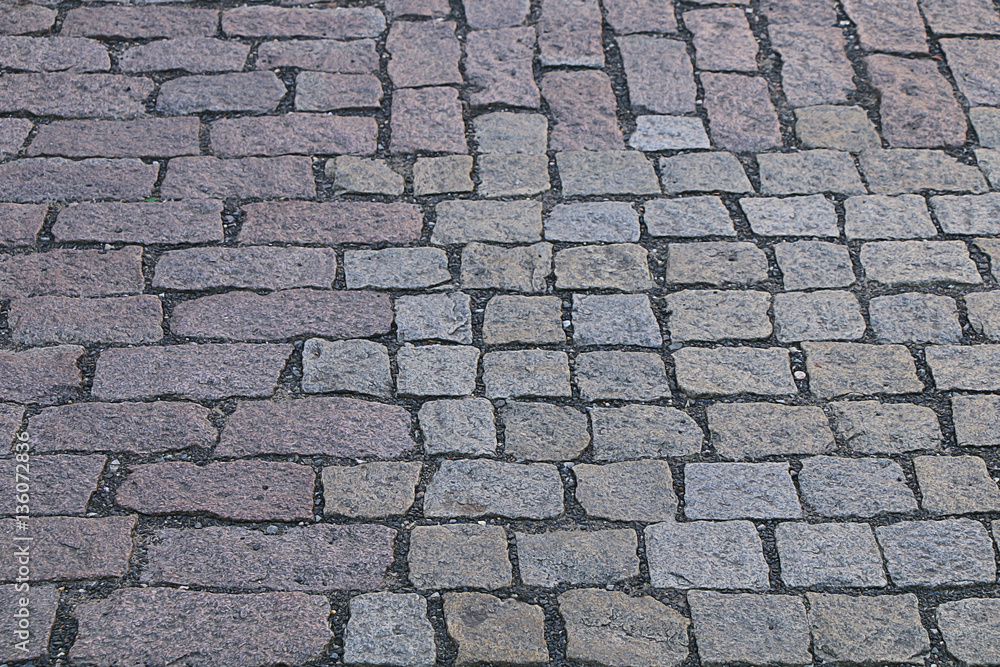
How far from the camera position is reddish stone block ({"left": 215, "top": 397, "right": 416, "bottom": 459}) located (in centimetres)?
312

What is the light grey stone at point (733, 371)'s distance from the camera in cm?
332

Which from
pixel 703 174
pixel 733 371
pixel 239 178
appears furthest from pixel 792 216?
pixel 239 178

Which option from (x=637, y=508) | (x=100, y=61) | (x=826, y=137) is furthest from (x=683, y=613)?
(x=100, y=61)

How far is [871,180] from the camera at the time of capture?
4.09 m

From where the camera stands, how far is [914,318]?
11.7 feet

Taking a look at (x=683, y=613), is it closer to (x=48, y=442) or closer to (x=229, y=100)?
(x=48, y=442)

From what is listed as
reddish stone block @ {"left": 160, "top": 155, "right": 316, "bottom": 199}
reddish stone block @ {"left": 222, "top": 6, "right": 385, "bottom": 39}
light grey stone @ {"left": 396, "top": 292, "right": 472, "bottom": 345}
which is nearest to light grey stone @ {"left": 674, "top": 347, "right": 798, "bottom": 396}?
light grey stone @ {"left": 396, "top": 292, "right": 472, "bottom": 345}

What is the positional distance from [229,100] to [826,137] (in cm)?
257

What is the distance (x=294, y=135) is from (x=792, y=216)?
6.77ft

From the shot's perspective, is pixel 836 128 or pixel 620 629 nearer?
pixel 620 629

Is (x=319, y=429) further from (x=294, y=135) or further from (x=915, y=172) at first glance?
(x=915, y=172)

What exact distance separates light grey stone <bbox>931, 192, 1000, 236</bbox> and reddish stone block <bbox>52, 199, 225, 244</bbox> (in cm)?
278

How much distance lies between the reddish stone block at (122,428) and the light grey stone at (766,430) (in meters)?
1.60

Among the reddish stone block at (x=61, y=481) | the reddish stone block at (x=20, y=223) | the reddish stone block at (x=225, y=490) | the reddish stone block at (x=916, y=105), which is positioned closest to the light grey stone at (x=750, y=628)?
the reddish stone block at (x=225, y=490)
